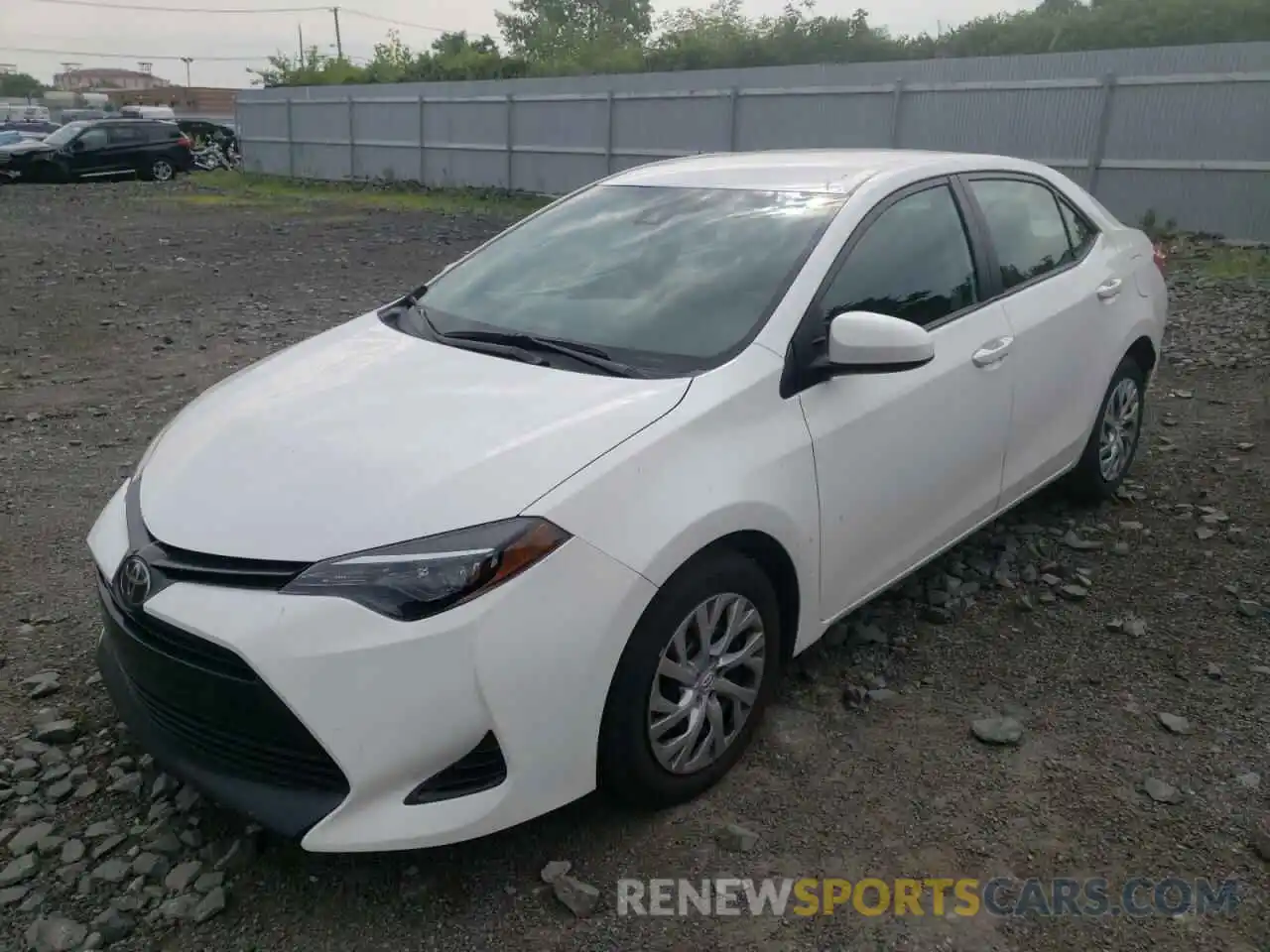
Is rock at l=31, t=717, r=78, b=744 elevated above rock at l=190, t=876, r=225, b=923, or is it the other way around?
rock at l=190, t=876, r=225, b=923

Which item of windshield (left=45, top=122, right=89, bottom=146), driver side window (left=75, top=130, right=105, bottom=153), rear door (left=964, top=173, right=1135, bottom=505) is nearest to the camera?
rear door (left=964, top=173, right=1135, bottom=505)

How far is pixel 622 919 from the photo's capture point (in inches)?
94.7

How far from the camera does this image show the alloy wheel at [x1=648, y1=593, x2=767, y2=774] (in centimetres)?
259

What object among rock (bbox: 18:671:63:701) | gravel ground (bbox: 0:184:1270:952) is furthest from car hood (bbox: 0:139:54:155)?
rock (bbox: 18:671:63:701)

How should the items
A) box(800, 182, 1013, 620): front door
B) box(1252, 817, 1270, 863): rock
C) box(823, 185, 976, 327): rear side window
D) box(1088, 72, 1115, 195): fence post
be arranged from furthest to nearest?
box(1088, 72, 1115, 195): fence post → box(823, 185, 976, 327): rear side window → box(800, 182, 1013, 620): front door → box(1252, 817, 1270, 863): rock

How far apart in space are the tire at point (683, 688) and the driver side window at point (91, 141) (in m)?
28.3

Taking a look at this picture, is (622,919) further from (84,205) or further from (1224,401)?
(84,205)

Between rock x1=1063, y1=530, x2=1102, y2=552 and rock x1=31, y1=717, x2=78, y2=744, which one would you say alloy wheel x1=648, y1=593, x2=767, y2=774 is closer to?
rock x1=31, y1=717, x2=78, y2=744

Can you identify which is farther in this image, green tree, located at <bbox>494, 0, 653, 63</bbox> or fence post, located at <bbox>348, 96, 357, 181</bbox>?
green tree, located at <bbox>494, 0, 653, 63</bbox>

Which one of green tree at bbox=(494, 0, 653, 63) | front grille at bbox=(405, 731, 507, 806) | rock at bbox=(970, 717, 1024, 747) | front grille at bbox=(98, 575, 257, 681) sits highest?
green tree at bbox=(494, 0, 653, 63)

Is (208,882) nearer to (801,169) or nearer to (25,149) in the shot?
(801,169)

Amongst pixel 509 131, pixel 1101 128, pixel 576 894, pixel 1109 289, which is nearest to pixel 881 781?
pixel 576 894

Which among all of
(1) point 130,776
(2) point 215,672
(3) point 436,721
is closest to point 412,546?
(3) point 436,721

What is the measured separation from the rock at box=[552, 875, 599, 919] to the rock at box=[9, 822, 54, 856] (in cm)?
135
